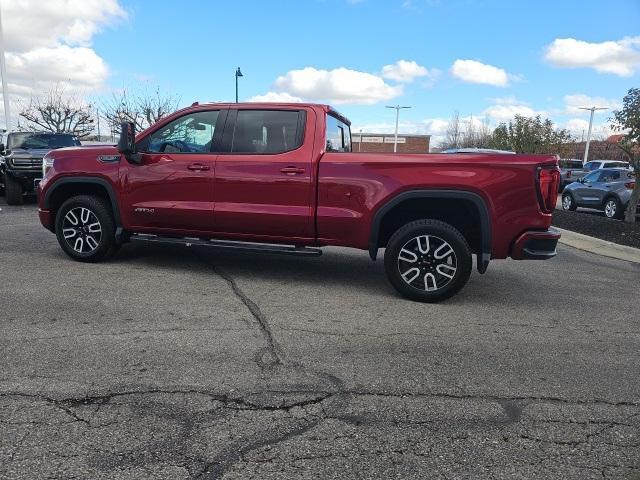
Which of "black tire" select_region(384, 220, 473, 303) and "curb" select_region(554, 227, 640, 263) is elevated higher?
"black tire" select_region(384, 220, 473, 303)

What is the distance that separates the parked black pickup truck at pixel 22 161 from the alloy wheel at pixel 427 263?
1037 centimetres

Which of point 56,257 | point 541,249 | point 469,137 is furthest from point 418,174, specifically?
point 469,137

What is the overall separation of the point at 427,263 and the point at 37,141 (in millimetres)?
12794

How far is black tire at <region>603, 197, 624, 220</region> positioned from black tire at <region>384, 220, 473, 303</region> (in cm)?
1182

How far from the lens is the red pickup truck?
4984 mm

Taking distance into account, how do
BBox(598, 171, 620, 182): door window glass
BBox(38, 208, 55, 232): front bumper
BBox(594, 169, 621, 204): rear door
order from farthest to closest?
BBox(598, 171, 620, 182): door window glass
BBox(594, 169, 621, 204): rear door
BBox(38, 208, 55, 232): front bumper

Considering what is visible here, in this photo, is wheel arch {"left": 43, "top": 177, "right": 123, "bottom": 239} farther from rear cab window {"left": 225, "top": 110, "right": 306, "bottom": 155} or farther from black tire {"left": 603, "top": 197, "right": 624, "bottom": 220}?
black tire {"left": 603, "top": 197, "right": 624, "bottom": 220}

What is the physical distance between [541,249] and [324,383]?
279cm

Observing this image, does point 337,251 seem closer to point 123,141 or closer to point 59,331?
point 123,141

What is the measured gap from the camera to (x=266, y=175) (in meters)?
5.52

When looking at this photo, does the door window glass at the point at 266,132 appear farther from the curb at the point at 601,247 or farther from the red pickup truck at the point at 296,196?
the curb at the point at 601,247

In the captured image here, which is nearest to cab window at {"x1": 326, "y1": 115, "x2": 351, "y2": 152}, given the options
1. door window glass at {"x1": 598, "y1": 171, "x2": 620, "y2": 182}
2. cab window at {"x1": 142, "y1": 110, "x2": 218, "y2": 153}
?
cab window at {"x1": 142, "y1": 110, "x2": 218, "y2": 153}

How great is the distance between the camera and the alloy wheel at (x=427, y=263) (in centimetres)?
516

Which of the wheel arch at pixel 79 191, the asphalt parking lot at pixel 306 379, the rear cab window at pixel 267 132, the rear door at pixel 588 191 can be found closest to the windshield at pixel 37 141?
the wheel arch at pixel 79 191
